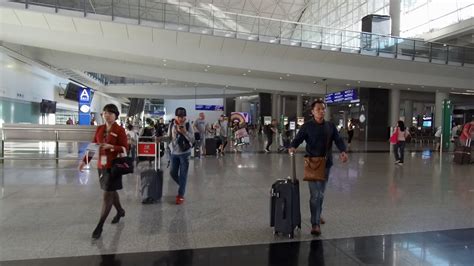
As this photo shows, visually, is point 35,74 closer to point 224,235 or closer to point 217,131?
point 217,131

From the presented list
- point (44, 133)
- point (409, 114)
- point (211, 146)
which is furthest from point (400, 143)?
point (409, 114)

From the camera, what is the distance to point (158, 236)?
15.9 ft

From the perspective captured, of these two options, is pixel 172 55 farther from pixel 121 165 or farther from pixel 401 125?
pixel 121 165

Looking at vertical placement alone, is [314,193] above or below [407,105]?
below

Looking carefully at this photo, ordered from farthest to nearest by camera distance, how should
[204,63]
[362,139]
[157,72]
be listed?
1. [362,139]
2. [157,72]
3. [204,63]

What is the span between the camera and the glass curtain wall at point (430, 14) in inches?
1076

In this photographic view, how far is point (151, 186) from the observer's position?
6.77 metres

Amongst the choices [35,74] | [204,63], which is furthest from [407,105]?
[35,74]

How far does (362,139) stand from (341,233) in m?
33.2

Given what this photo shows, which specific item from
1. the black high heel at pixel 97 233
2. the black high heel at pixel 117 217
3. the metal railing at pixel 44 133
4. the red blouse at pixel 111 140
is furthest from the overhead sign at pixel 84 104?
the black high heel at pixel 97 233

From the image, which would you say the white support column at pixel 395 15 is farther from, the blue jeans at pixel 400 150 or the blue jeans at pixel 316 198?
the blue jeans at pixel 316 198

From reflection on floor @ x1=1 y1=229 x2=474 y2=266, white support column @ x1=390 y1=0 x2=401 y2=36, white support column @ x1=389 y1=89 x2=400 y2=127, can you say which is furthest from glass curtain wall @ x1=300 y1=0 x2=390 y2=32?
reflection on floor @ x1=1 y1=229 x2=474 y2=266

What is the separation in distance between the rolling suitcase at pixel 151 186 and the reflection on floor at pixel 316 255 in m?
2.62

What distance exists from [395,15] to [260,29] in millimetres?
16490
